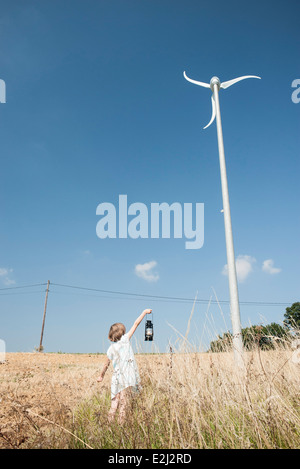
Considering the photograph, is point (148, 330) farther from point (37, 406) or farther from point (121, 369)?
point (37, 406)

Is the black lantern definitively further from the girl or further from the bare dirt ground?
the bare dirt ground

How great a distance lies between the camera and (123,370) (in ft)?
14.2

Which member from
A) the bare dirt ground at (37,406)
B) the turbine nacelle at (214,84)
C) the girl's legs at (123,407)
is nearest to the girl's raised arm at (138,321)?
the girl's legs at (123,407)

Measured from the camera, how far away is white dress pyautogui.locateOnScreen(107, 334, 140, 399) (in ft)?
13.6

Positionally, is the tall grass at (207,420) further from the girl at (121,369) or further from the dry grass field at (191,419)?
the girl at (121,369)

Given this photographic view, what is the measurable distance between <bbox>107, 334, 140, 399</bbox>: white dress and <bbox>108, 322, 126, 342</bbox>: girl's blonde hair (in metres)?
0.08

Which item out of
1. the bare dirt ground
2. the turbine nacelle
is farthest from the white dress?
the turbine nacelle

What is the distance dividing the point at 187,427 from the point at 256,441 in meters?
0.63

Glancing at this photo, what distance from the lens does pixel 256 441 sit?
96.4 inches

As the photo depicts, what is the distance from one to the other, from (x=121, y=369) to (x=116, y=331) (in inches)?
35.9

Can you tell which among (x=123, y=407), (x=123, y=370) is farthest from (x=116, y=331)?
(x=123, y=407)

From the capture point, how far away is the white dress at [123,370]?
4152 millimetres
